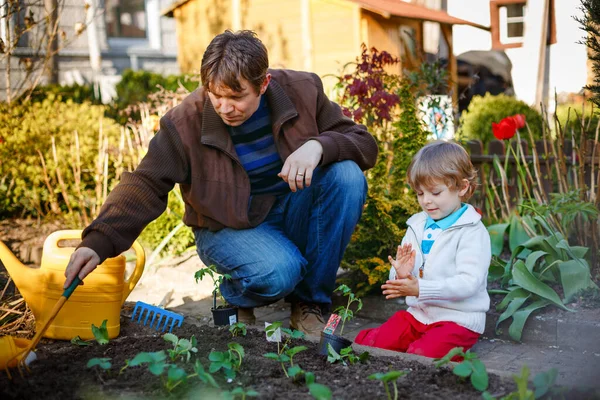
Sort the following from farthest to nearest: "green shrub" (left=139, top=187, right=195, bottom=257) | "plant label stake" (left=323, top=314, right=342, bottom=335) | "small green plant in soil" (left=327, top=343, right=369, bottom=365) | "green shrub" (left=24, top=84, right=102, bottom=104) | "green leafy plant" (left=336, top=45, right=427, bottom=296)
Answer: "green shrub" (left=24, top=84, right=102, bottom=104) < "green shrub" (left=139, top=187, right=195, bottom=257) < "green leafy plant" (left=336, top=45, right=427, bottom=296) < "plant label stake" (left=323, top=314, right=342, bottom=335) < "small green plant in soil" (left=327, top=343, right=369, bottom=365)

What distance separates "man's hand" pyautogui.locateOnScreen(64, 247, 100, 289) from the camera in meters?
2.27

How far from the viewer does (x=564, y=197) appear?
11.2 feet

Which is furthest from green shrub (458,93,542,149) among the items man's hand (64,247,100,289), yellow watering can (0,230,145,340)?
man's hand (64,247,100,289)

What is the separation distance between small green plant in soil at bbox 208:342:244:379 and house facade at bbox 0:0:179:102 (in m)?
9.97

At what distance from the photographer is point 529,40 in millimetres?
13398

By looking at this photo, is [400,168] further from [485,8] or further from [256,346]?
[485,8]

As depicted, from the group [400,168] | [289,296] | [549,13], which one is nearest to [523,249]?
[400,168]

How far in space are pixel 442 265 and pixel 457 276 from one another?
10cm

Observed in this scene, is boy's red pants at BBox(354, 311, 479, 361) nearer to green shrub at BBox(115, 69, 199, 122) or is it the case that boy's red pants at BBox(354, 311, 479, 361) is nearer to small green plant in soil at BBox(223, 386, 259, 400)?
small green plant in soil at BBox(223, 386, 259, 400)

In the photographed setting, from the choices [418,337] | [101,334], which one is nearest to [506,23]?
[418,337]

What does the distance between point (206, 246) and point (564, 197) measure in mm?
1768

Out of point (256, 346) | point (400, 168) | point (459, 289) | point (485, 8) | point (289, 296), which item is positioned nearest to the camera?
point (256, 346)

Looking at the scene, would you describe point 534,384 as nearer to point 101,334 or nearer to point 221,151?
point 101,334

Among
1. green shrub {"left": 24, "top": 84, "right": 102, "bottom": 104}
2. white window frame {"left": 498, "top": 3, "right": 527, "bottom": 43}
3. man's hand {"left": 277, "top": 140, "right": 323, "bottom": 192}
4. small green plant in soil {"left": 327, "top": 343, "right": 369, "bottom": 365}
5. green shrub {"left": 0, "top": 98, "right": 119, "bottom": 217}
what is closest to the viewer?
small green plant in soil {"left": 327, "top": 343, "right": 369, "bottom": 365}
